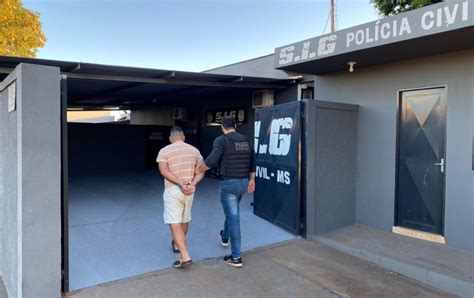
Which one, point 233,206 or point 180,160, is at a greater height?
point 180,160

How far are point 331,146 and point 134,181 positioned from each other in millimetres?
6297

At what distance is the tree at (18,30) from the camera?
43.5ft

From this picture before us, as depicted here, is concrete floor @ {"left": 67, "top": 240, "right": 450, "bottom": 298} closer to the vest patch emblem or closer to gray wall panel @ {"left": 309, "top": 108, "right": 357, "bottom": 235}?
gray wall panel @ {"left": 309, "top": 108, "right": 357, "bottom": 235}

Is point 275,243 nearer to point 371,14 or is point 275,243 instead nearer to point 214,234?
point 214,234

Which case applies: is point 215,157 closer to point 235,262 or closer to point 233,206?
point 233,206

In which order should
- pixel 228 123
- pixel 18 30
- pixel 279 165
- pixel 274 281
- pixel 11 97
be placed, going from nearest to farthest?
1. pixel 11 97
2. pixel 274 281
3. pixel 228 123
4. pixel 279 165
5. pixel 18 30

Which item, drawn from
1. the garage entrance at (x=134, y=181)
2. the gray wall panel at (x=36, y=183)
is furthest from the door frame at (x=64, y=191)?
the gray wall panel at (x=36, y=183)

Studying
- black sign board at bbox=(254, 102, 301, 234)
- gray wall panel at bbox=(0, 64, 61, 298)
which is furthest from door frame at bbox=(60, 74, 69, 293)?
black sign board at bbox=(254, 102, 301, 234)

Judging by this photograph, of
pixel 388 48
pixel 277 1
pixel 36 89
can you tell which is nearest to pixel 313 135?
pixel 388 48

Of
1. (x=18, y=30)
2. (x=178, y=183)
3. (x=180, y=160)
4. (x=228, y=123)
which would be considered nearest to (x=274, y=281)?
(x=178, y=183)

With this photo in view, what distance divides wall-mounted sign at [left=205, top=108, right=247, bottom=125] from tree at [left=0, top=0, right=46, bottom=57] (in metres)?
8.52

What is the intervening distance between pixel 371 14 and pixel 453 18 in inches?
391

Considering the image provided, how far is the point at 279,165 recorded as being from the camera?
5.64m

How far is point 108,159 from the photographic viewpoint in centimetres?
1202
